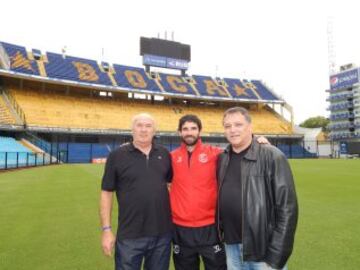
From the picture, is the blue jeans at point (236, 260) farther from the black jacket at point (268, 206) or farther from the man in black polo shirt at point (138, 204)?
the man in black polo shirt at point (138, 204)

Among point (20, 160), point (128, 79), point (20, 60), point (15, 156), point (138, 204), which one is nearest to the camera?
point (138, 204)

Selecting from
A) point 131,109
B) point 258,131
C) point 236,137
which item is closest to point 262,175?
point 236,137

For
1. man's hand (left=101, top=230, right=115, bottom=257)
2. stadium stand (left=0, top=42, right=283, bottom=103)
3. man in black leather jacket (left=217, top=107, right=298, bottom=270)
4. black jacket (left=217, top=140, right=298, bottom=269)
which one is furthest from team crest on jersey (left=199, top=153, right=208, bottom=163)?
stadium stand (left=0, top=42, right=283, bottom=103)

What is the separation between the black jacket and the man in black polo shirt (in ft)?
2.89

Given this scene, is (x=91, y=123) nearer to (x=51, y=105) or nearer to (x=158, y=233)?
(x=51, y=105)

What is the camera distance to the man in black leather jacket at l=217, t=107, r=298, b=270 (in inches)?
109

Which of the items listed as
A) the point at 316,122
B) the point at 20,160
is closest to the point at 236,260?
the point at 20,160

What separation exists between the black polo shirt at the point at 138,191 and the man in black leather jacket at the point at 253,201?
23.5 inches

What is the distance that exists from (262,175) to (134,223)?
52.3 inches

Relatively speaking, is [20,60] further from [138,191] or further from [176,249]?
[176,249]

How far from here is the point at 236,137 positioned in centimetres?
308

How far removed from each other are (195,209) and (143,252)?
2.15ft

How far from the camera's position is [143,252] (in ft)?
11.1

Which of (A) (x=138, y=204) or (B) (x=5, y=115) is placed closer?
(A) (x=138, y=204)
